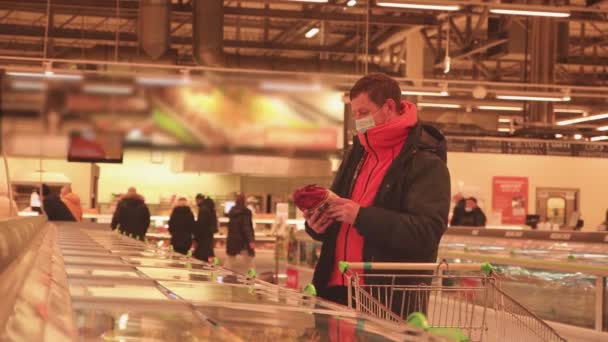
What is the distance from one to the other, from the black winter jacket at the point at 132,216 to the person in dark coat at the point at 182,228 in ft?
1.45

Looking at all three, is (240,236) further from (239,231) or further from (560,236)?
(560,236)

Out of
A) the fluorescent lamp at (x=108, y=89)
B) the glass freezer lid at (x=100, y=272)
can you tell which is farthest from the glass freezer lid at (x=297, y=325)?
the fluorescent lamp at (x=108, y=89)

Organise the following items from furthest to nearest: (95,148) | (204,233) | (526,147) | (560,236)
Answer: (526,147), (95,148), (204,233), (560,236)

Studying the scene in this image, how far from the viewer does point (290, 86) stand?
28000 mm

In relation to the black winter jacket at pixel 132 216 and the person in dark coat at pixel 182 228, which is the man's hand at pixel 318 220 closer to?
the black winter jacket at pixel 132 216

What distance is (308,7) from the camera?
19.5m

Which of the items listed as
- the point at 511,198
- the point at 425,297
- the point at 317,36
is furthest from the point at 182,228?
the point at 425,297

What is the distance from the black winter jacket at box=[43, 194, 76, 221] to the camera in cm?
1138

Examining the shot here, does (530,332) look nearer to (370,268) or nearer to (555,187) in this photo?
(370,268)

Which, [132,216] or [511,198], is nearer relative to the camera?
[132,216]

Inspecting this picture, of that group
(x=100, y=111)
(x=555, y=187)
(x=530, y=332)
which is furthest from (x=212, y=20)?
(x=100, y=111)

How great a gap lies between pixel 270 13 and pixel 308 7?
1.91 m

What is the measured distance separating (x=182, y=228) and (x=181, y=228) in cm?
1

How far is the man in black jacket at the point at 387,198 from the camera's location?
2.78m
